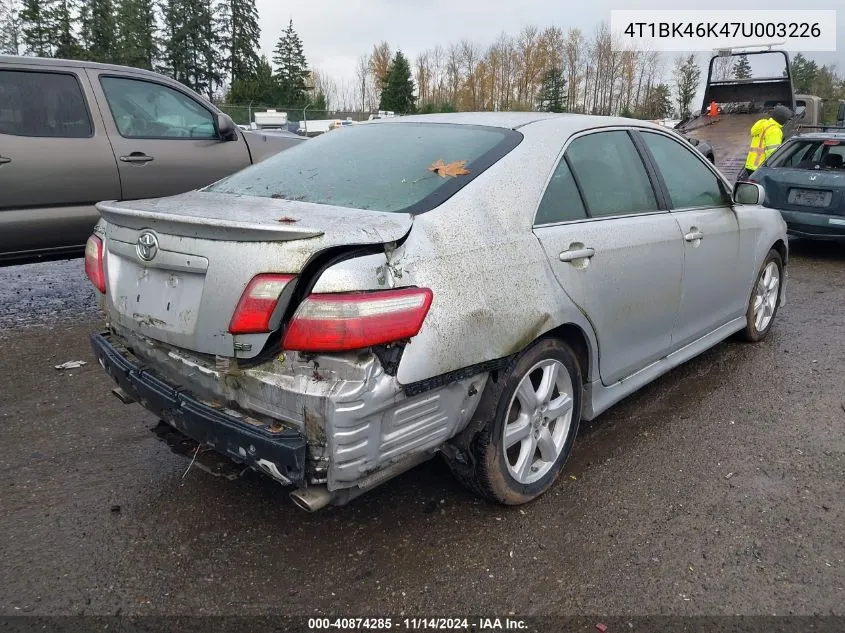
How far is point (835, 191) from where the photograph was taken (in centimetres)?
773

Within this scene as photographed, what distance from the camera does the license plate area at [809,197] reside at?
25.7 ft

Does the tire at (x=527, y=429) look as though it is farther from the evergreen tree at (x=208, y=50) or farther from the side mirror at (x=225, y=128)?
the evergreen tree at (x=208, y=50)

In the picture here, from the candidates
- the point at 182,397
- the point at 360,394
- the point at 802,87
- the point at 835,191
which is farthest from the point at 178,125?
the point at 802,87

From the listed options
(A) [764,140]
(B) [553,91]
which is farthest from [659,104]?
(A) [764,140]

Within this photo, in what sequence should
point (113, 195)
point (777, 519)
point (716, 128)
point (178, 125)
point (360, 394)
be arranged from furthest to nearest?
point (716, 128), point (178, 125), point (113, 195), point (777, 519), point (360, 394)

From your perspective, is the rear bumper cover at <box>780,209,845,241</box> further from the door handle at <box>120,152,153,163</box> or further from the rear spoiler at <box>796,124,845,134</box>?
the door handle at <box>120,152,153,163</box>

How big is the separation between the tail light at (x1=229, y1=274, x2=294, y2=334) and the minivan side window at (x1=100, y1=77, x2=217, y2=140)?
4.03 metres

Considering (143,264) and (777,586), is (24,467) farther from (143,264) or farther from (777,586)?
(777,586)

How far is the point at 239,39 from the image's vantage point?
2463 inches

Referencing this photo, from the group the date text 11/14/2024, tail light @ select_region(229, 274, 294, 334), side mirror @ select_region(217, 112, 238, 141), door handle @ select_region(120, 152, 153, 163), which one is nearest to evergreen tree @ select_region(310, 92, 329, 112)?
side mirror @ select_region(217, 112, 238, 141)

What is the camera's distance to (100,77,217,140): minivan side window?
5.44 metres

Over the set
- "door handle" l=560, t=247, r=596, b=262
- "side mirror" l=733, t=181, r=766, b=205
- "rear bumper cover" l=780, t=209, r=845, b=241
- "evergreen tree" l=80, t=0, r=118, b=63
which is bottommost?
"rear bumper cover" l=780, t=209, r=845, b=241

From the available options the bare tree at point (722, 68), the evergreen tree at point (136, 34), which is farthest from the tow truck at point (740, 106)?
the evergreen tree at point (136, 34)

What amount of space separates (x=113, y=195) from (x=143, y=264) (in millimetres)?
3314
